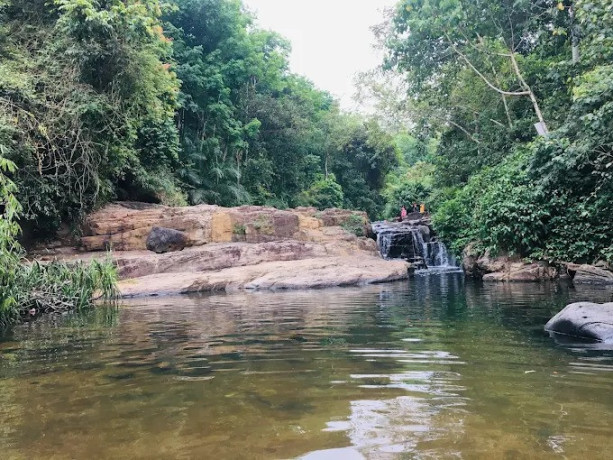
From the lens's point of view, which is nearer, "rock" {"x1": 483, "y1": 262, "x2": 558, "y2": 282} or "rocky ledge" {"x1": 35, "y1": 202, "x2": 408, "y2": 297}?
"rock" {"x1": 483, "y1": 262, "x2": 558, "y2": 282}

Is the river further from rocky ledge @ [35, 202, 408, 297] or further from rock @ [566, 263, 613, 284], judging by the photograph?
rocky ledge @ [35, 202, 408, 297]

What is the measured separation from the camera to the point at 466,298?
31.1 feet

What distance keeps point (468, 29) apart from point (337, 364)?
52.3 feet

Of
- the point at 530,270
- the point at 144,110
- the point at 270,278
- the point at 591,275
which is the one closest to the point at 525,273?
the point at 530,270

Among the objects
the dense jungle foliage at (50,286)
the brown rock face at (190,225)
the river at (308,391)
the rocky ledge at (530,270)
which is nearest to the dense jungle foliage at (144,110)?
the brown rock face at (190,225)

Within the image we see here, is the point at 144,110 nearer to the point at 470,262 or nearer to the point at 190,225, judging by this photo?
the point at 190,225

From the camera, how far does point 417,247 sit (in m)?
21.1

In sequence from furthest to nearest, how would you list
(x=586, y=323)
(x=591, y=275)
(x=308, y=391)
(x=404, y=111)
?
(x=404, y=111) → (x=591, y=275) → (x=586, y=323) → (x=308, y=391)

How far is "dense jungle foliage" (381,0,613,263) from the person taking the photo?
11117mm

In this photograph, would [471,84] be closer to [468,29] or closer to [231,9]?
[468,29]

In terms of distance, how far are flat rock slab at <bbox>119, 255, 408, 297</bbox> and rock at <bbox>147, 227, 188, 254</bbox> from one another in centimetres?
178

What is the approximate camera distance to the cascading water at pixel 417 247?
20.0 m

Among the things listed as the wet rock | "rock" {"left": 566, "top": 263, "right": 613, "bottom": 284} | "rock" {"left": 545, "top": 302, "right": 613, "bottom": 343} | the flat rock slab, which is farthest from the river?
the wet rock

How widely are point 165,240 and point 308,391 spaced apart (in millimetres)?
12776
